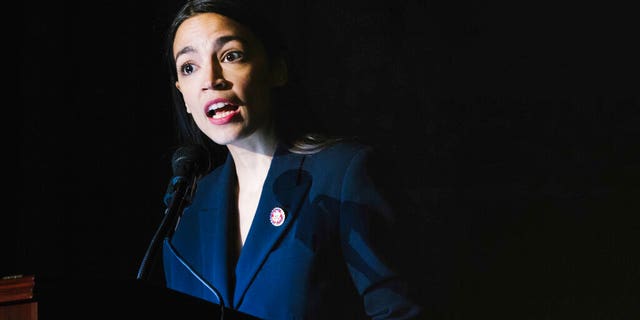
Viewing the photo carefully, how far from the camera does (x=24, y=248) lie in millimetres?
1876

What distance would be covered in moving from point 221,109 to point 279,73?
0.17 metres

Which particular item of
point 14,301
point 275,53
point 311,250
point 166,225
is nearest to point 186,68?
point 275,53

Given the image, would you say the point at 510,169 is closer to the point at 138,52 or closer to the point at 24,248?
the point at 138,52

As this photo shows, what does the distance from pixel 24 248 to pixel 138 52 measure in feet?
2.14

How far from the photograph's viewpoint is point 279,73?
5.41ft

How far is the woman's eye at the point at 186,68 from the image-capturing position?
166 centimetres

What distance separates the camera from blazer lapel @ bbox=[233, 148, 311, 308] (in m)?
1.50

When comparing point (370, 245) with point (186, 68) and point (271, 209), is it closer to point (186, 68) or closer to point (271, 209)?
point (271, 209)

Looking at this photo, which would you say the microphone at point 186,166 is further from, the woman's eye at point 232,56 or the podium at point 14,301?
the woman's eye at point 232,56

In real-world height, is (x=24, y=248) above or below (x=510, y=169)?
below

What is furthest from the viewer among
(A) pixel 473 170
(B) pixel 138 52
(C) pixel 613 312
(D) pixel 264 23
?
(B) pixel 138 52

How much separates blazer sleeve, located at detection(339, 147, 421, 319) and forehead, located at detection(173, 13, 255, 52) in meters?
0.44

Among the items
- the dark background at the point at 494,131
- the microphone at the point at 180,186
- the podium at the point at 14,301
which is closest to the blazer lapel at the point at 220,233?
the dark background at the point at 494,131

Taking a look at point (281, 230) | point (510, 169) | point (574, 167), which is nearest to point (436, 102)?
point (510, 169)
